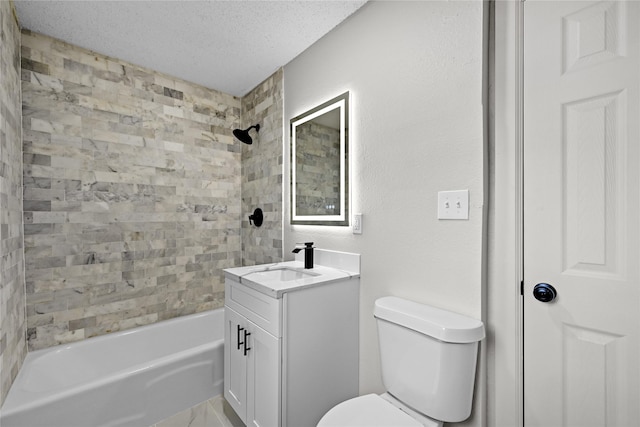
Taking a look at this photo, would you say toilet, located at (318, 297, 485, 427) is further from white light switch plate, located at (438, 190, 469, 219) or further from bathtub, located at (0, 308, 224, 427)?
bathtub, located at (0, 308, 224, 427)

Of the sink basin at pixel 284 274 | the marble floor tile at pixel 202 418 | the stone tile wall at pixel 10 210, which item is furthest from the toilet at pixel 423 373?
the stone tile wall at pixel 10 210

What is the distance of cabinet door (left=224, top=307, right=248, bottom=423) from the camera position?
1.59 meters

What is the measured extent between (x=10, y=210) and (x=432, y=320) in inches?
83.6

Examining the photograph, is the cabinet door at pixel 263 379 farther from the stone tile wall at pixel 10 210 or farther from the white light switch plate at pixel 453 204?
the stone tile wall at pixel 10 210

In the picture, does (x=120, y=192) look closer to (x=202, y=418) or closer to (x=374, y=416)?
(x=202, y=418)

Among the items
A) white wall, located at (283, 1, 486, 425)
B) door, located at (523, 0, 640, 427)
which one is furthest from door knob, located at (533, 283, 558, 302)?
white wall, located at (283, 1, 486, 425)

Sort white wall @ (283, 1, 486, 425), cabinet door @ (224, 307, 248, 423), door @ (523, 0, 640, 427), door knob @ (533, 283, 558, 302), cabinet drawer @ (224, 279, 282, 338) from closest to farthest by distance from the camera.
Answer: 1. door @ (523, 0, 640, 427)
2. door knob @ (533, 283, 558, 302)
3. white wall @ (283, 1, 486, 425)
4. cabinet drawer @ (224, 279, 282, 338)
5. cabinet door @ (224, 307, 248, 423)

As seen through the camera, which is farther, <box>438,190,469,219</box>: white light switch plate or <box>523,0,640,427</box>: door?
<box>438,190,469,219</box>: white light switch plate

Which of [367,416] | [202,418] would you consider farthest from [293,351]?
[202,418]

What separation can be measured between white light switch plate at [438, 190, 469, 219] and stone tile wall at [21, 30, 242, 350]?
57.1 inches

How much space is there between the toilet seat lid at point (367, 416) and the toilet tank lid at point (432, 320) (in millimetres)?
323

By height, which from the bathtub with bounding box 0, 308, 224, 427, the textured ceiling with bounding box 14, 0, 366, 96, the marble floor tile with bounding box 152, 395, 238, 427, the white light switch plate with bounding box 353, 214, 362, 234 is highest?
the textured ceiling with bounding box 14, 0, 366, 96

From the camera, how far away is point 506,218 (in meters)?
1.10

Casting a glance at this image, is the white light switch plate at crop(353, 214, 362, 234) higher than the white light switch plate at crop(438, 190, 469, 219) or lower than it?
lower
